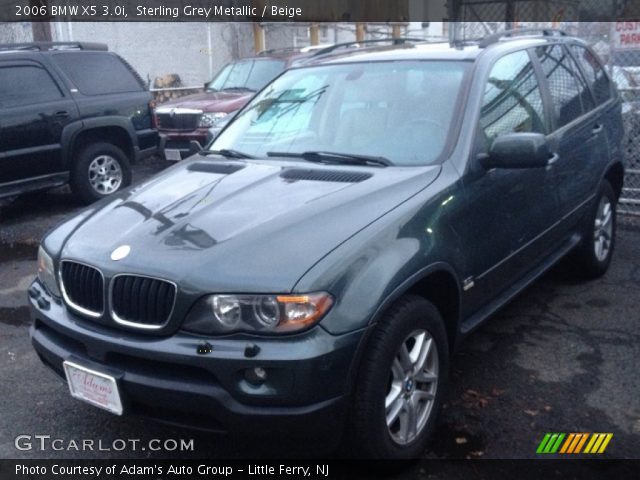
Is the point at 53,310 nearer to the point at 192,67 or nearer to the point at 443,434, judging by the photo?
the point at 443,434

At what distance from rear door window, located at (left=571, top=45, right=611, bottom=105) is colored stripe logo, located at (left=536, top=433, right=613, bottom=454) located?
A: 9.13 ft

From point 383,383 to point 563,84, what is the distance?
2.89 metres

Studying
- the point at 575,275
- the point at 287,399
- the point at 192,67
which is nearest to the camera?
the point at 287,399

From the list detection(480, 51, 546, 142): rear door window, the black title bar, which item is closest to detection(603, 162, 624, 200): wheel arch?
detection(480, 51, 546, 142): rear door window

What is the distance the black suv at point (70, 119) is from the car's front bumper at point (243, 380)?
589cm

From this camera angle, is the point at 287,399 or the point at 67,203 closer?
the point at 287,399

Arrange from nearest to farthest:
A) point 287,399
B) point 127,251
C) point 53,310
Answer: point 287,399 → point 127,251 → point 53,310

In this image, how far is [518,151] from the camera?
342cm

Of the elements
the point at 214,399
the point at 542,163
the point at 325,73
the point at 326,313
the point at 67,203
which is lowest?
the point at 67,203

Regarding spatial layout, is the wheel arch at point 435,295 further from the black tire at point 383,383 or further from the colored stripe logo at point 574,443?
the colored stripe logo at point 574,443

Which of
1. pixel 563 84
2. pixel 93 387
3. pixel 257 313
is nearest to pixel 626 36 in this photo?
pixel 563 84

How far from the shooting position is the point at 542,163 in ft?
11.6

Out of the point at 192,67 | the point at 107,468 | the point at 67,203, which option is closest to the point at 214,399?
the point at 107,468

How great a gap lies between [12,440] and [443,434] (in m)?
2.13
